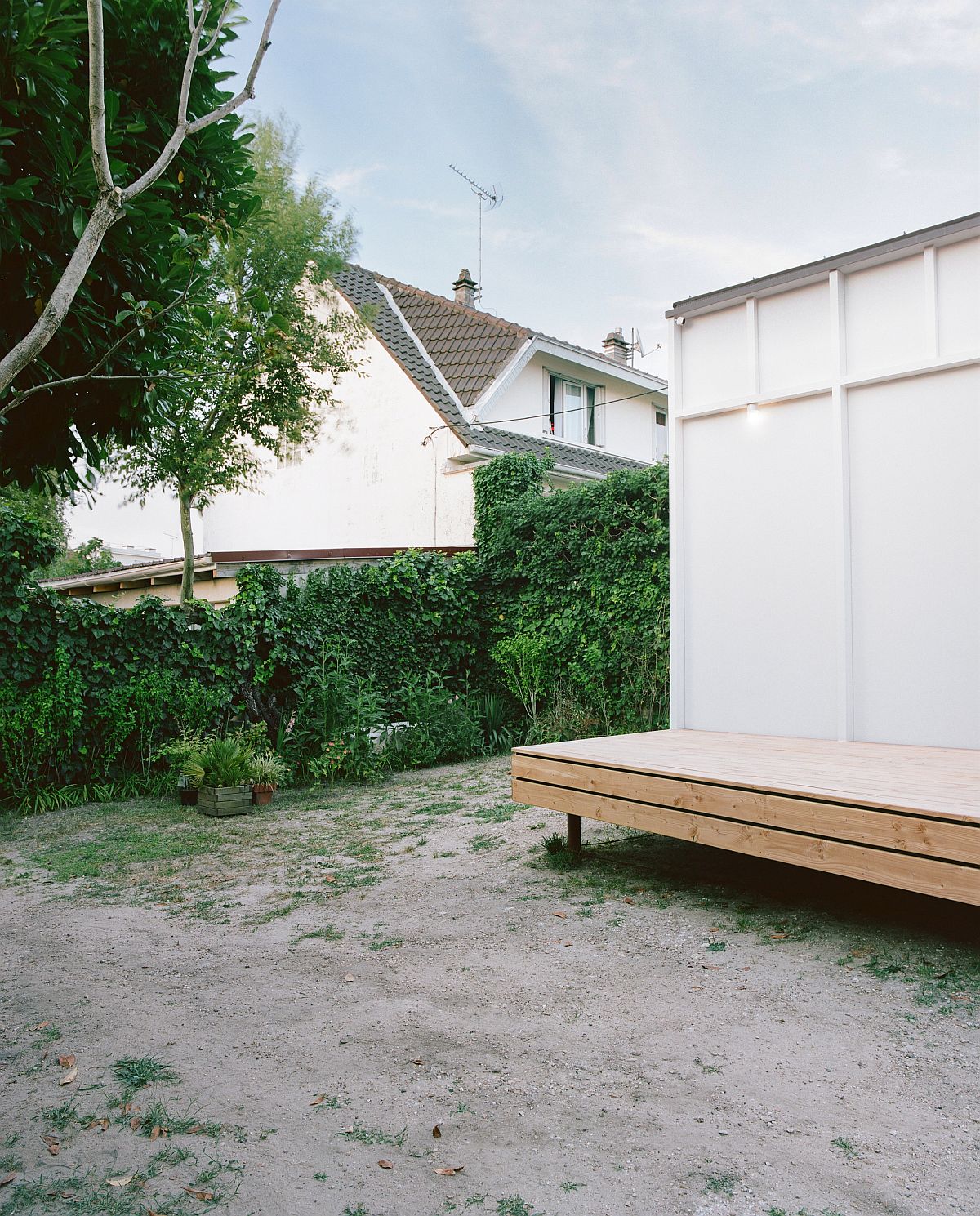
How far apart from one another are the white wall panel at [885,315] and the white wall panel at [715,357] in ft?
2.48

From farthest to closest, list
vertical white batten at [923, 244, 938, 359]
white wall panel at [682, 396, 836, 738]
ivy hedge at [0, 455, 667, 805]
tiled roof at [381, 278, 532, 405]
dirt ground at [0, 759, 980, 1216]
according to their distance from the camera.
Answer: tiled roof at [381, 278, 532, 405], ivy hedge at [0, 455, 667, 805], white wall panel at [682, 396, 836, 738], vertical white batten at [923, 244, 938, 359], dirt ground at [0, 759, 980, 1216]

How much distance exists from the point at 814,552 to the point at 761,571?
396mm

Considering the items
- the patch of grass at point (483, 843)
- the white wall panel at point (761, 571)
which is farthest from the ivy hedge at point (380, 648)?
the patch of grass at point (483, 843)

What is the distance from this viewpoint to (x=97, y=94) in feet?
6.68

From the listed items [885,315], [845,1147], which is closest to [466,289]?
[885,315]

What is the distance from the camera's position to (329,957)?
3.54 m

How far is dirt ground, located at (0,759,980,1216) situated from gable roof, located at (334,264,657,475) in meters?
8.70

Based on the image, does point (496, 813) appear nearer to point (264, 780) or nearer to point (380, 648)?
point (264, 780)

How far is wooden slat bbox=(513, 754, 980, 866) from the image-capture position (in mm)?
2934

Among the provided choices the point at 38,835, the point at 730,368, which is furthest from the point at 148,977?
the point at 730,368

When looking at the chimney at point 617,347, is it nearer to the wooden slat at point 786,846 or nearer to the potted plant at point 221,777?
the potted plant at point 221,777

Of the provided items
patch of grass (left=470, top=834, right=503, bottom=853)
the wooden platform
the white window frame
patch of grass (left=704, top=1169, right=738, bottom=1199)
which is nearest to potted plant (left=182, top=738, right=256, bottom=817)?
patch of grass (left=470, top=834, right=503, bottom=853)

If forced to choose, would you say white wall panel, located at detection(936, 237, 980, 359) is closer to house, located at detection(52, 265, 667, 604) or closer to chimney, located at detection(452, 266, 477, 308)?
house, located at detection(52, 265, 667, 604)

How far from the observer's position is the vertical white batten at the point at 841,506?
205 inches
